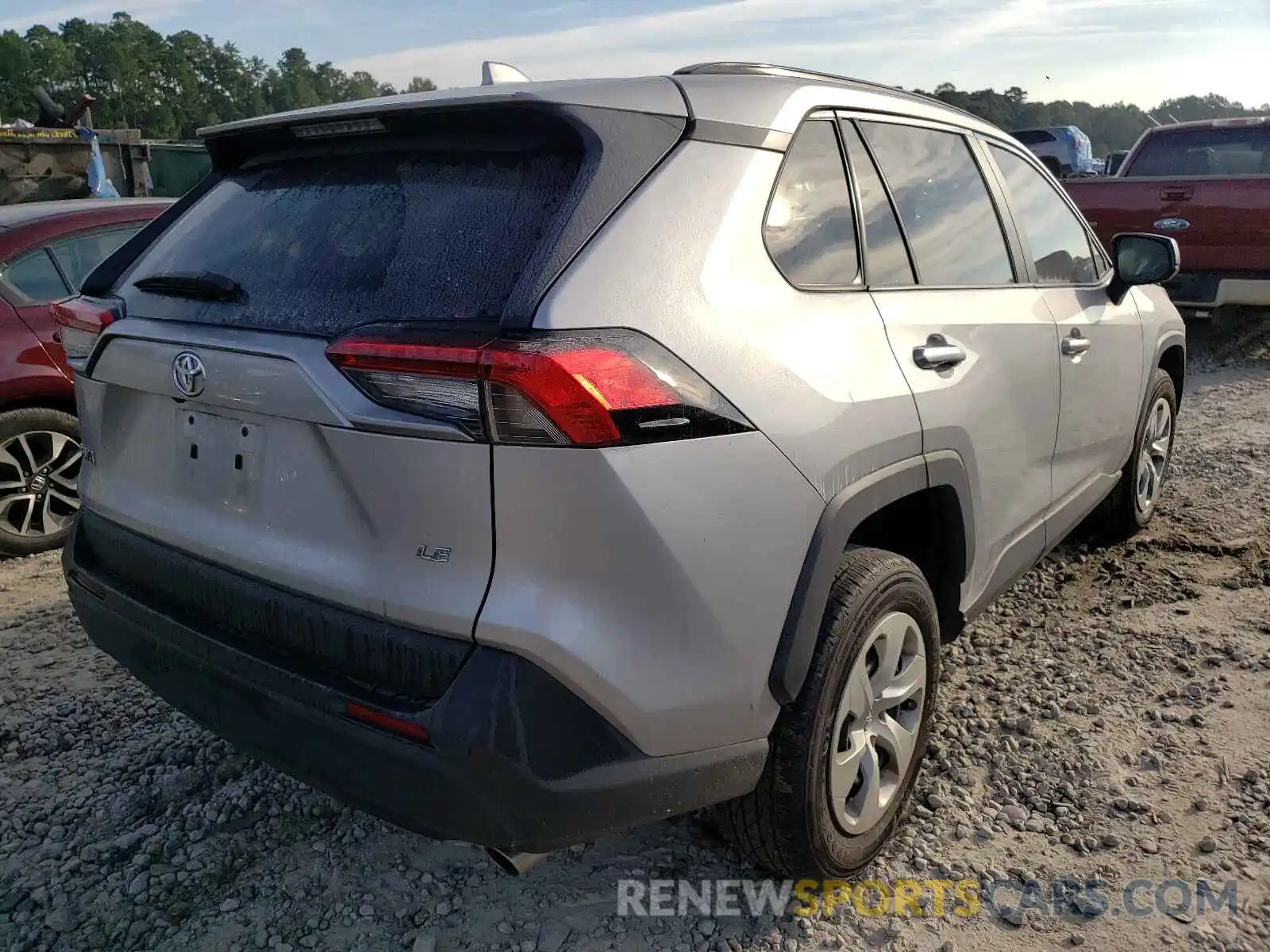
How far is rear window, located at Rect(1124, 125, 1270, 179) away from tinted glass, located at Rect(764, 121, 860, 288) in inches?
277

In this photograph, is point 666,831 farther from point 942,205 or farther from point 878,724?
point 942,205

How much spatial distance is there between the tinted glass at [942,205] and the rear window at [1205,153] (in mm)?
6114

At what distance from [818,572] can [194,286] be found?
58.4 inches

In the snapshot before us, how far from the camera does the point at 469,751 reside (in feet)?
5.60

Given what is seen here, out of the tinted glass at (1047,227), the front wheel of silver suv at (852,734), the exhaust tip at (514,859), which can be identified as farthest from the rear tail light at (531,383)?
the tinted glass at (1047,227)

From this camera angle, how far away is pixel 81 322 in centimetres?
243

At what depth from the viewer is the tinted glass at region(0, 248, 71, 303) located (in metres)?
4.66

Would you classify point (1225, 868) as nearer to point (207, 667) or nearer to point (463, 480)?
point (463, 480)

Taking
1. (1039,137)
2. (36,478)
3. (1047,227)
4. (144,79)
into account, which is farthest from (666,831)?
(144,79)

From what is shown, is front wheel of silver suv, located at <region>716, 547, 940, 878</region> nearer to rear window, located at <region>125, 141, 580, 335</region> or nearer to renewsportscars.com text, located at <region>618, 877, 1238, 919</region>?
renewsportscars.com text, located at <region>618, 877, 1238, 919</region>

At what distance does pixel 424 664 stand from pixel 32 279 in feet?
13.2

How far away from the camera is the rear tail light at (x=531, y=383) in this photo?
1.67 meters

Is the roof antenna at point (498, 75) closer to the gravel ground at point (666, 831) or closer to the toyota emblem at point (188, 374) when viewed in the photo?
the toyota emblem at point (188, 374)

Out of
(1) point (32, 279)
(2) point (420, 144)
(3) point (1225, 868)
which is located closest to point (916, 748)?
(3) point (1225, 868)
